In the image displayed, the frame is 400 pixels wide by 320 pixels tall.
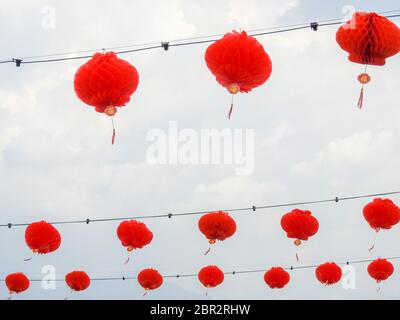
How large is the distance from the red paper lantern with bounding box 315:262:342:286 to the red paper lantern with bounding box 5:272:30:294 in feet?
19.0

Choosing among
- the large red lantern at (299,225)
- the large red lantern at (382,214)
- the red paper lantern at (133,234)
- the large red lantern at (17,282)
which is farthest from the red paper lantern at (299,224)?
the large red lantern at (17,282)

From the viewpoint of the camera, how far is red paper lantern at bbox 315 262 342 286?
8.98 m

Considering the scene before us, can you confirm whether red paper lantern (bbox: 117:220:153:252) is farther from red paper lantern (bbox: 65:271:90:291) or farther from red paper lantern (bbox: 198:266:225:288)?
red paper lantern (bbox: 65:271:90:291)

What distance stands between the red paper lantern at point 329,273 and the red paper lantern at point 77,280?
448 centimetres

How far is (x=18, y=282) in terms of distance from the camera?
10.6 m

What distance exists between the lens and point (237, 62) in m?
3.99

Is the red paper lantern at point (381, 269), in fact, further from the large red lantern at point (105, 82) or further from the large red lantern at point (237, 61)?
the large red lantern at point (105, 82)

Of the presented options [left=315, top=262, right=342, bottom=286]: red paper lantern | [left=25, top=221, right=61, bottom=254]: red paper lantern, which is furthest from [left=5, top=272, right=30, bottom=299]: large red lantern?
[left=315, top=262, right=342, bottom=286]: red paper lantern

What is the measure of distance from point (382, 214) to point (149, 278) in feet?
Answer: 15.1

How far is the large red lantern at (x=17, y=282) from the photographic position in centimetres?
1053
